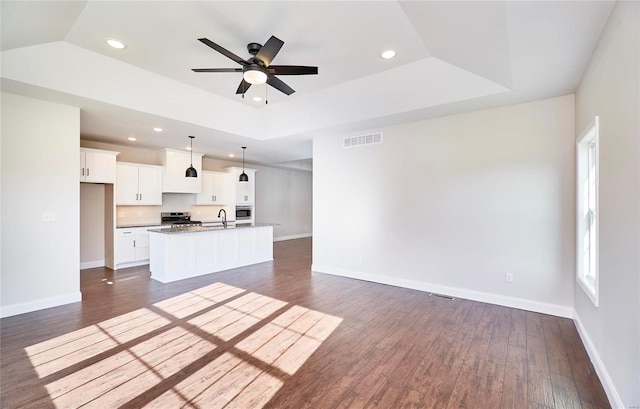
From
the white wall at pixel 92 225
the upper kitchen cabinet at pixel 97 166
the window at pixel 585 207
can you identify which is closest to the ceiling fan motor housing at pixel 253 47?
the window at pixel 585 207

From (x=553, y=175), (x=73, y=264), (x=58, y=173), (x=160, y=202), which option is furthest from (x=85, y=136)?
(x=553, y=175)

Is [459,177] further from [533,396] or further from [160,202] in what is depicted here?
[160,202]

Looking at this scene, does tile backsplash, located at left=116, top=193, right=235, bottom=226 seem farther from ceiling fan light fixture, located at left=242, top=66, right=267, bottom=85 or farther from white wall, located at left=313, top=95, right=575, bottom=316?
ceiling fan light fixture, located at left=242, top=66, right=267, bottom=85

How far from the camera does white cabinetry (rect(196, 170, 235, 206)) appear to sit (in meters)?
7.71

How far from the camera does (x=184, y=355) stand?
2.59 m

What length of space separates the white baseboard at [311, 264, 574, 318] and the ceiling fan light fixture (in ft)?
12.3

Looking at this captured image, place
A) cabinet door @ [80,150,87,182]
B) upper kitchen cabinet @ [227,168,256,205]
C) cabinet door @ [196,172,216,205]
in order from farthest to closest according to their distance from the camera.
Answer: upper kitchen cabinet @ [227,168,256,205]
cabinet door @ [196,172,216,205]
cabinet door @ [80,150,87,182]

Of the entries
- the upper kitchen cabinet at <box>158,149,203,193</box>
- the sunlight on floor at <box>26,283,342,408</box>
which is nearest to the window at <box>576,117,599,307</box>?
the sunlight on floor at <box>26,283,342,408</box>

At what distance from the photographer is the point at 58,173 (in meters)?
3.80

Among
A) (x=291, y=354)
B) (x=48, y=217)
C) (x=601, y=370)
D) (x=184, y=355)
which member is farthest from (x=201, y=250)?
(x=601, y=370)

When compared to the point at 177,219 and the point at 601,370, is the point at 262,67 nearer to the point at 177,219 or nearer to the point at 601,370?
the point at 601,370

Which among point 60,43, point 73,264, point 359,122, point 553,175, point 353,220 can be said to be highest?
point 60,43

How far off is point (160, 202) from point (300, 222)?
559cm

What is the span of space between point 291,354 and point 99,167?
18.3ft
